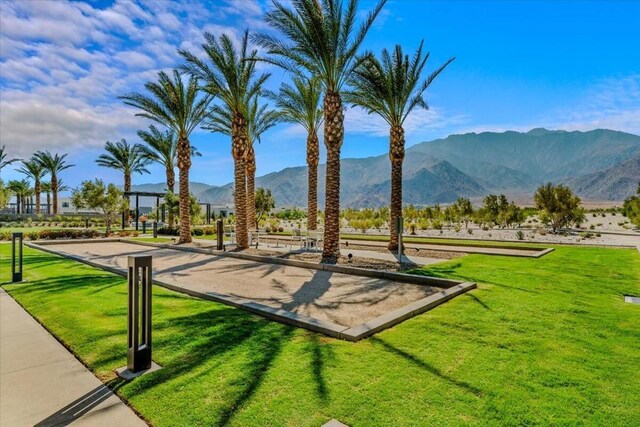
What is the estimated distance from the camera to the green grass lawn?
3045mm

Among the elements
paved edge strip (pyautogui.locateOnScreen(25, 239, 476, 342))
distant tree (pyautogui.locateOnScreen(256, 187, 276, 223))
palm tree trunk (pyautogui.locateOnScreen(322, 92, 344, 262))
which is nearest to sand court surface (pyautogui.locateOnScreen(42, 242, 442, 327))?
paved edge strip (pyautogui.locateOnScreen(25, 239, 476, 342))

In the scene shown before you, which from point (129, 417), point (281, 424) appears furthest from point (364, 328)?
point (129, 417)

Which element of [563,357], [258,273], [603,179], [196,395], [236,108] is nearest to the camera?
[196,395]

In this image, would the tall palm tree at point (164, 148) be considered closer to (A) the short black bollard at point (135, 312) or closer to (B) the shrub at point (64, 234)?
(B) the shrub at point (64, 234)

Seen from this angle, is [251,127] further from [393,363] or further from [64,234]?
[393,363]

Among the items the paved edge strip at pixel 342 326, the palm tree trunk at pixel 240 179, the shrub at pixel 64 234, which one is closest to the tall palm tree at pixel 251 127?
the palm tree trunk at pixel 240 179

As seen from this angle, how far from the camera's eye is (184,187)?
20.7 m

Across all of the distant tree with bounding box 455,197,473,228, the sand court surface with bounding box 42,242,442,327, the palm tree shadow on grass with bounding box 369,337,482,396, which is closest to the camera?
the palm tree shadow on grass with bounding box 369,337,482,396

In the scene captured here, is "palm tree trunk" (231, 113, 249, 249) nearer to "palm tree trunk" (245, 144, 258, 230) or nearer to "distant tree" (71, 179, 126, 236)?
"palm tree trunk" (245, 144, 258, 230)

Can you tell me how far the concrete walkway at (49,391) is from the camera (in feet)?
10.2

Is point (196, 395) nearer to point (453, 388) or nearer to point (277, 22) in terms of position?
point (453, 388)

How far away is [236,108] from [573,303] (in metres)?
15.4

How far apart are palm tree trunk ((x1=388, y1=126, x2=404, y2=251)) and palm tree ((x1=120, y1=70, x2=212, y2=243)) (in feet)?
35.9

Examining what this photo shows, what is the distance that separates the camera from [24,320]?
620 cm
